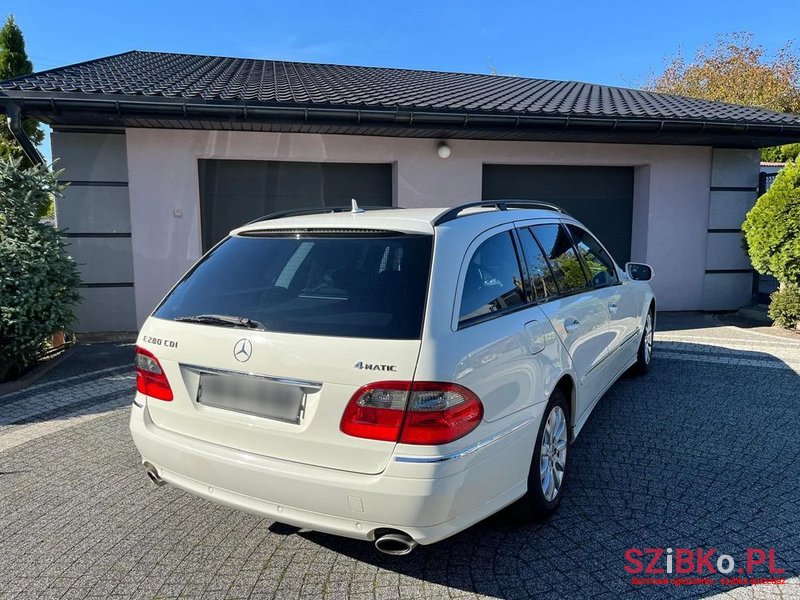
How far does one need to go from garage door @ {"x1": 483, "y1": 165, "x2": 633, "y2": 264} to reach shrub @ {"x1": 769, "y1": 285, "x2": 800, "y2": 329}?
2286 millimetres

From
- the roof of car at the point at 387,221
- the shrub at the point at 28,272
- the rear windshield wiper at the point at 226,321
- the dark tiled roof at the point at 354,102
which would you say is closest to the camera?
the rear windshield wiper at the point at 226,321

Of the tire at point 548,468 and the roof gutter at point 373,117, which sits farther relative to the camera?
the roof gutter at point 373,117

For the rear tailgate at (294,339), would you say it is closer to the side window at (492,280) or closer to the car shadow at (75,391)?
the side window at (492,280)

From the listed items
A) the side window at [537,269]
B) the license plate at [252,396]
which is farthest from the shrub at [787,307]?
the license plate at [252,396]

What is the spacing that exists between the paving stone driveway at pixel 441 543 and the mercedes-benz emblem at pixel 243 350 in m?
→ 1.03

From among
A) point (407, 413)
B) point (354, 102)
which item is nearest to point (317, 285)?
point (407, 413)

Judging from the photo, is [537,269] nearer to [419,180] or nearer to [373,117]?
[373,117]

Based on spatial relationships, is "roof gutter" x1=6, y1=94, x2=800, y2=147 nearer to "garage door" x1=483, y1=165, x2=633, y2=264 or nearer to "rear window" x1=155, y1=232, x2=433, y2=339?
"garage door" x1=483, y1=165, x2=633, y2=264

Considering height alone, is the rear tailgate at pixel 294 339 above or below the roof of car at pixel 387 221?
below

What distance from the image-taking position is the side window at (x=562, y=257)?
3641 mm

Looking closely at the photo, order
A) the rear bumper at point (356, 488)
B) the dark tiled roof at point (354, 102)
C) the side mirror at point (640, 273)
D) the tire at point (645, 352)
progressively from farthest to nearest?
1. the dark tiled roof at point (354, 102)
2. the tire at point (645, 352)
3. the side mirror at point (640, 273)
4. the rear bumper at point (356, 488)

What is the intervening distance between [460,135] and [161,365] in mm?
6548

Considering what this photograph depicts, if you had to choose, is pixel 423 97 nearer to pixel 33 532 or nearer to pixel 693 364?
pixel 693 364

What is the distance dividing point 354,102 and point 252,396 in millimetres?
5858
